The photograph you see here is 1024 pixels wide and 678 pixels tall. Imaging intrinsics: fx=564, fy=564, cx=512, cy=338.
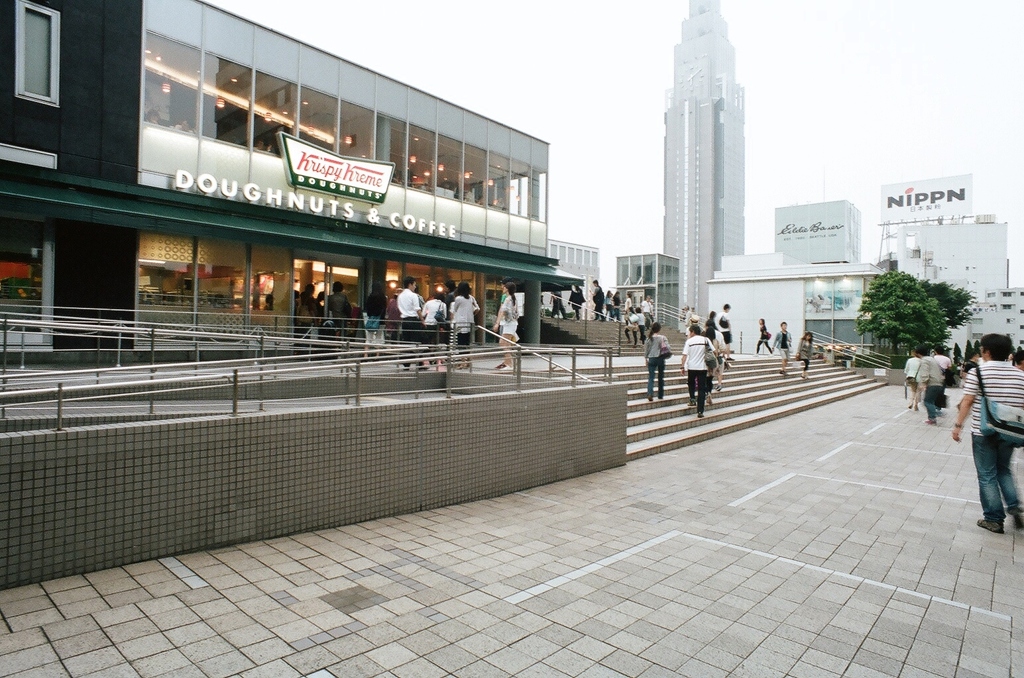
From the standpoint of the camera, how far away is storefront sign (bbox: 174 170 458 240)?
1427 centimetres

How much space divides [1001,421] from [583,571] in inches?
197

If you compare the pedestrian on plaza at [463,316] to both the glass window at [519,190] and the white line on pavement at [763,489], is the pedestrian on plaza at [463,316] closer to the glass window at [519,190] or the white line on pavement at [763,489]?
the white line on pavement at [763,489]

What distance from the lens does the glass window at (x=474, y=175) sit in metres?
21.1

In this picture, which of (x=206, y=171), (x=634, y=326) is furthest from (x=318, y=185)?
(x=634, y=326)

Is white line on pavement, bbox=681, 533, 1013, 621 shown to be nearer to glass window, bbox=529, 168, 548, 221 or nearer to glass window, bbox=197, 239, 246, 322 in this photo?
glass window, bbox=197, 239, 246, 322

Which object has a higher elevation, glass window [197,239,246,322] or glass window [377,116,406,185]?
glass window [377,116,406,185]

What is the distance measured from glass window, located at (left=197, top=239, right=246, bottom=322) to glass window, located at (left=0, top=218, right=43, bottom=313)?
314cm

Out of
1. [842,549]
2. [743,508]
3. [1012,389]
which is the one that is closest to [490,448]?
[743,508]

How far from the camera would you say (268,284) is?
15.6 meters

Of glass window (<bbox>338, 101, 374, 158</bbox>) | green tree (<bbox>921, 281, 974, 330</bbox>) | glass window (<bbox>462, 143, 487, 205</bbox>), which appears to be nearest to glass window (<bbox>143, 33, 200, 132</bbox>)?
glass window (<bbox>338, 101, 374, 158</bbox>)

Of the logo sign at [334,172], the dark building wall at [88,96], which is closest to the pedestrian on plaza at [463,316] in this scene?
the logo sign at [334,172]

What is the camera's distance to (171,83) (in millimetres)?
14047

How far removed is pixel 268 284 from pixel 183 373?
10695mm

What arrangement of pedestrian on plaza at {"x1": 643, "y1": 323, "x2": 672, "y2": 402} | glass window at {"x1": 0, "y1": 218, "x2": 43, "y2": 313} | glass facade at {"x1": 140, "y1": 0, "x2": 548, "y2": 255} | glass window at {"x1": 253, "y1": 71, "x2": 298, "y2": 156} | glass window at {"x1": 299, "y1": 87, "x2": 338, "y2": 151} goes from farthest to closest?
1. glass window at {"x1": 299, "y1": 87, "x2": 338, "y2": 151}
2. glass window at {"x1": 253, "y1": 71, "x2": 298, "y2": 156}
3. glass facade at {"x1": 140, "y1": 0, "x2": 548, "y2": 255}
4. pedestrian on plaza at {"x1": 643, "y1": 323, "x2": 672, "y2": 402}
5. glass window at {"x1": 0, "y1": 218, "x2": 43, "y2": 313}
